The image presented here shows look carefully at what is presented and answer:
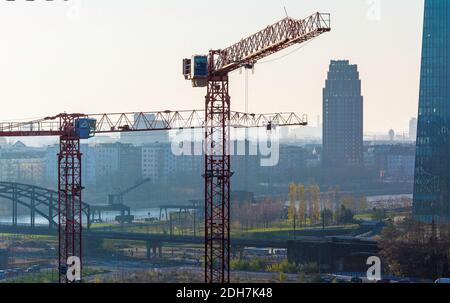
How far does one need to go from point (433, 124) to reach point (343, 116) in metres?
26.1

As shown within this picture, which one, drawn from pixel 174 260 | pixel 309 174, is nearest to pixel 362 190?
pixel 309 174

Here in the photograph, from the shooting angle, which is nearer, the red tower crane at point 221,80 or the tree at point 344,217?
the red tower crane at point 221,80

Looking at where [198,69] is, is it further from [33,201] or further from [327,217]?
[33,201]

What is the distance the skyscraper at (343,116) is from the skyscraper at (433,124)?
24155 mm

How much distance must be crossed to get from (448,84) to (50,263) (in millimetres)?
14945

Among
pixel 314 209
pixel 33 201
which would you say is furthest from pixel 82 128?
pixel 314 209

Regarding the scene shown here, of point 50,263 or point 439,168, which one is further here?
point 439,168

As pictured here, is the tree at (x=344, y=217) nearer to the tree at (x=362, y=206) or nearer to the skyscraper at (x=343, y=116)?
the tree at (x=362, y=206)

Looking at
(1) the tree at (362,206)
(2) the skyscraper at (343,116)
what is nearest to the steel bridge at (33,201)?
(1) the tree at (362,206)

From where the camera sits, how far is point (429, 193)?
31.6 metres

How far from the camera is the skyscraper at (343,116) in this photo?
57.4 meters

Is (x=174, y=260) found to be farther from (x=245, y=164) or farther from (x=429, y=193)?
Result: (x=245, y=164)

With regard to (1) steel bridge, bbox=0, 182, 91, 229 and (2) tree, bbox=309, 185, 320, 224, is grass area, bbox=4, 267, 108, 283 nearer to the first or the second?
(1) steel bridge, bbox=0, 182, 91, 229

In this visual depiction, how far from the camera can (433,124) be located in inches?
1277
